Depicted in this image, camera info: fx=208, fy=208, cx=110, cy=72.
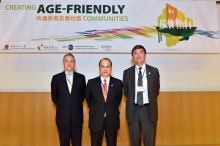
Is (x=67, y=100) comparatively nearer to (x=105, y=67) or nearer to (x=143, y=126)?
(x=105, y=67)

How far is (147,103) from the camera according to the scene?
2.74m

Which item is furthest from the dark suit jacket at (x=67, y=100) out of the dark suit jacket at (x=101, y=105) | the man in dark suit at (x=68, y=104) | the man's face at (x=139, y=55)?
the man's face at (x=139, y=55)

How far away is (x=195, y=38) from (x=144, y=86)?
2024 mm

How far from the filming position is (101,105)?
2748mm

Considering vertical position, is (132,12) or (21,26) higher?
(132,12)

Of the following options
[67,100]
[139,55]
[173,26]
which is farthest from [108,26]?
[67,100]

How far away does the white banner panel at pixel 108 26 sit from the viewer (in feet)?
13.0

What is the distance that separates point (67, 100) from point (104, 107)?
538mm

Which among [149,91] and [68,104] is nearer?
[149,91]

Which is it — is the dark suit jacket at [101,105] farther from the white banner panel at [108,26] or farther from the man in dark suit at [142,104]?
the white banner panel at [108,26]

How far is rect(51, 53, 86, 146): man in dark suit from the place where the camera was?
9.35 feet

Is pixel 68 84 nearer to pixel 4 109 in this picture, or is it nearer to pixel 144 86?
pixel 144 86

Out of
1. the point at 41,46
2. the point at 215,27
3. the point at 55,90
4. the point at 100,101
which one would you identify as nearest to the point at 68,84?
the point at 55,90

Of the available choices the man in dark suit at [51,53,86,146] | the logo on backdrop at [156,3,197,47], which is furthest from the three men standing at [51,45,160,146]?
the logo on backdrop at [156,3,197,47]
